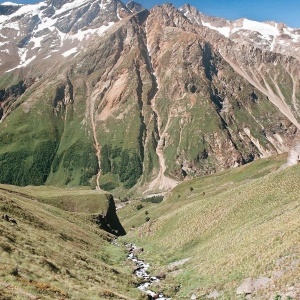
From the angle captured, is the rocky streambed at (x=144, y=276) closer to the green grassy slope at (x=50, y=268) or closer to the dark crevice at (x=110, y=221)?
the green grassy slope at (x=50, y=268)

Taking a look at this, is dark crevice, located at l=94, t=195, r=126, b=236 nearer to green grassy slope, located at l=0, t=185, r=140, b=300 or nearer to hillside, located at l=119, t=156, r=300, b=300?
hillside, located at l=119, t=156, r=300, b=300

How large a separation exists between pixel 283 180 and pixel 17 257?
166 feet

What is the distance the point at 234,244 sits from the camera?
49.8 meters

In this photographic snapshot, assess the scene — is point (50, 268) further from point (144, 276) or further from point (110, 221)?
point (110, 221)

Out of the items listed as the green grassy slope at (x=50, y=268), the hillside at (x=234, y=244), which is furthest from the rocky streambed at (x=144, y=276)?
the green grassy slope at (x=50, y=268)

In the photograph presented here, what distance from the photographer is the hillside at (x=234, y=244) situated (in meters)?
36.4

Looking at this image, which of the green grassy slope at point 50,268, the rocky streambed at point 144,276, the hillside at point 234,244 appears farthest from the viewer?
the rocky streambed at point 144,276

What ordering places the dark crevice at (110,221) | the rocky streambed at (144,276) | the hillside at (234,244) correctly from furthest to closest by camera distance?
the dark crevice at (110,221)
the rocky streambed at (144,276)
the hillside at (234,244)

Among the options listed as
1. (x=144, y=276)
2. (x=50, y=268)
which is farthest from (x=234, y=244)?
(x=50, y=268)

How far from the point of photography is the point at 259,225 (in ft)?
175

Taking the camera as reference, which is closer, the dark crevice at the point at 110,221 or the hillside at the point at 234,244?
the hillside at the point at 234,244

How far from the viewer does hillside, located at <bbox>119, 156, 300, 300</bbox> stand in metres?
36.4

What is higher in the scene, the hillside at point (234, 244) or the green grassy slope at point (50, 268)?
the green grassy slope at point (50, 268)

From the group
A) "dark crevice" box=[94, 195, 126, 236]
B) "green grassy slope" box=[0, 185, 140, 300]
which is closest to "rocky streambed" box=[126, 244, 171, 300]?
"green grassy slope" box=[0, 185, 140, 300]
